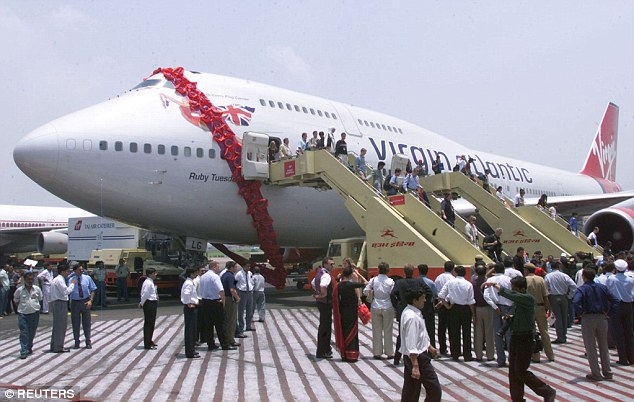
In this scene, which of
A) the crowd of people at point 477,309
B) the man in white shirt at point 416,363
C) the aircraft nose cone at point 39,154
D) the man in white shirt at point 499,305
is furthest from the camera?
the aircraft nose cone at point 39,154

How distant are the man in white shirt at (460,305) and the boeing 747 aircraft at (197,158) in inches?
345

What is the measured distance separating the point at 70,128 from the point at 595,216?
15.6m

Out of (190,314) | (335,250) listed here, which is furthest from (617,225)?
(190,314)

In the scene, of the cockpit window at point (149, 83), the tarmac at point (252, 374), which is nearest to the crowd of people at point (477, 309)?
the tarmac at point (252, 374)

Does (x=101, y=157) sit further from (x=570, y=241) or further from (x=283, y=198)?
(x=570, y=241)

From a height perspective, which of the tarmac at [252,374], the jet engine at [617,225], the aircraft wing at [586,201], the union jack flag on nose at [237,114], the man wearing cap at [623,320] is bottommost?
the tarmac at [252,374]

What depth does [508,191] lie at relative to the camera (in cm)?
2748

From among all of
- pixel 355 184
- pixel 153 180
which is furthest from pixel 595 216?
pixel 153 180

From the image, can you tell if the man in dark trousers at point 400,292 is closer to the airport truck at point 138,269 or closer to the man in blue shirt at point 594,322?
the man in blue shirt at point 594,322

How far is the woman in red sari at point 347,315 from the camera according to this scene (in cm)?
898

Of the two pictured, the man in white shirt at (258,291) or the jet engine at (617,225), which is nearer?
the man in white shirt at (258,291)

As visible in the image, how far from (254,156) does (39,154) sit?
5.38 meters

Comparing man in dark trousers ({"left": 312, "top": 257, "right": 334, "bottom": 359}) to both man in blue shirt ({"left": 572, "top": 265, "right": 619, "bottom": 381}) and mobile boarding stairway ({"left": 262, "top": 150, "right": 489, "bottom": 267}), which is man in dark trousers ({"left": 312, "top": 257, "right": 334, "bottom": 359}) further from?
mobile boarding stairway ({"left": 262, "top": 150, "right": 489, "bottom": 267})

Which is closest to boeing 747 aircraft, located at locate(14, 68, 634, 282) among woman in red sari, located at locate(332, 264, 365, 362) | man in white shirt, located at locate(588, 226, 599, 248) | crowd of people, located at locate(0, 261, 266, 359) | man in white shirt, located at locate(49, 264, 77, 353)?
man in white shirt, located at locate(588, 226, 599, 248)
